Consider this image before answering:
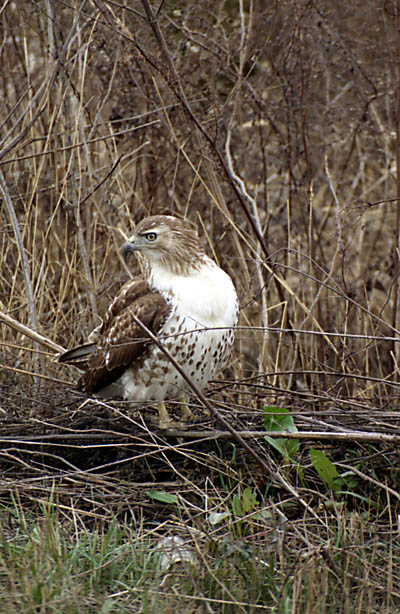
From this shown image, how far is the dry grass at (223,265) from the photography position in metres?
3.03

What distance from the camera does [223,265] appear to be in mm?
5707

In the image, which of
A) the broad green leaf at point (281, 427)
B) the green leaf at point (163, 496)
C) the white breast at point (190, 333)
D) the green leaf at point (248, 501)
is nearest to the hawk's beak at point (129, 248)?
the white breast at point (190, 333)

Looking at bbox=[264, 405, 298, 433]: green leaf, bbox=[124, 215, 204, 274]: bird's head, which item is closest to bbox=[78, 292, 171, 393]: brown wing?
bbox=[124, 215, 204, 274]: bird's head

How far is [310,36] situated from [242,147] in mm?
874

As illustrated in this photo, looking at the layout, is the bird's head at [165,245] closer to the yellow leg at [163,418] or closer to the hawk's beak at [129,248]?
the hawk's beak at [129,248]

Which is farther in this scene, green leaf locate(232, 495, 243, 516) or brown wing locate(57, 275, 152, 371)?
brown wing locate(57, 275, 152, 371)

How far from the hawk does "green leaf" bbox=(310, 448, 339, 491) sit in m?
0.63

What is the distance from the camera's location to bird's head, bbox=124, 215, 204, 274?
3928 mm

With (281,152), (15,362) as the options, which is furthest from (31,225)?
(281,152)

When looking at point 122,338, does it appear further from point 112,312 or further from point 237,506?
point 237,506

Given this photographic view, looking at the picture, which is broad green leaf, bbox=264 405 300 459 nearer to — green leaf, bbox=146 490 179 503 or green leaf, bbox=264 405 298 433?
green leaf, bbox=264 405 298 433

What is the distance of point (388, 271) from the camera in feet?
19.4

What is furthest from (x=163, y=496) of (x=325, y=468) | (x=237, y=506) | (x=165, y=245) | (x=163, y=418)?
(x=165, y=245)

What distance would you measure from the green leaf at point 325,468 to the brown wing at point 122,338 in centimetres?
86
